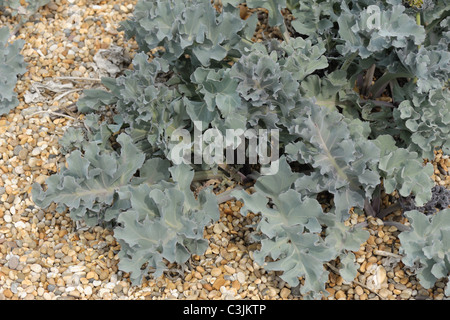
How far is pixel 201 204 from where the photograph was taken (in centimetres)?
268

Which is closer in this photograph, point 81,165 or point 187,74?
point 81,165

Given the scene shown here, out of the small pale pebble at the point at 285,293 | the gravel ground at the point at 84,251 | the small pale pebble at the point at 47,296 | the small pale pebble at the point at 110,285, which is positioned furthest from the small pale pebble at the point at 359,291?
the small pale pebble at the point at 47,296

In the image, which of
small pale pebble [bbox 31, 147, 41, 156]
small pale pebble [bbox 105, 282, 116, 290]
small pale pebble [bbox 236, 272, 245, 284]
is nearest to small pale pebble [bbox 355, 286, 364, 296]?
small pale pebble [bbox 236, 272, 245, 284]

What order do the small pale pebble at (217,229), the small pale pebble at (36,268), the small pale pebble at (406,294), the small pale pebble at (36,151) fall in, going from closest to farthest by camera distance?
the small pale pebble at (406,294)
the small pale pebble at (36,268)
the small pale pebble at (217,229)
the small pale pebble at (36,151)

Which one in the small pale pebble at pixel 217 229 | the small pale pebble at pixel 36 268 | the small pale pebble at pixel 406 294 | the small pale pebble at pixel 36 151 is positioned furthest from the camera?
the small pale pebble at pixel 36 151

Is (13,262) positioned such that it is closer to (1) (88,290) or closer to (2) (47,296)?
(2) (47,296)

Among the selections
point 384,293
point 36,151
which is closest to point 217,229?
point 384,293

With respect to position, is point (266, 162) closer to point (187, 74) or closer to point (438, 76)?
point (187, 74)

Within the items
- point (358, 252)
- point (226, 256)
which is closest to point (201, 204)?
point (226, 256)

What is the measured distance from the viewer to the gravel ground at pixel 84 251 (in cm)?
263

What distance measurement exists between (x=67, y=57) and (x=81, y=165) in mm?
1052

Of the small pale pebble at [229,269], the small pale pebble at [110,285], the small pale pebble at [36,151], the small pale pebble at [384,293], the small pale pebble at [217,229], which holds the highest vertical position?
the small pale pebble at [36,151]

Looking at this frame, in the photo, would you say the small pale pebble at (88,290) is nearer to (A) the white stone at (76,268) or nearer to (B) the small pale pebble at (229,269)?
(A) the white stone at (76,268)

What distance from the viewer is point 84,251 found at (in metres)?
2.79
